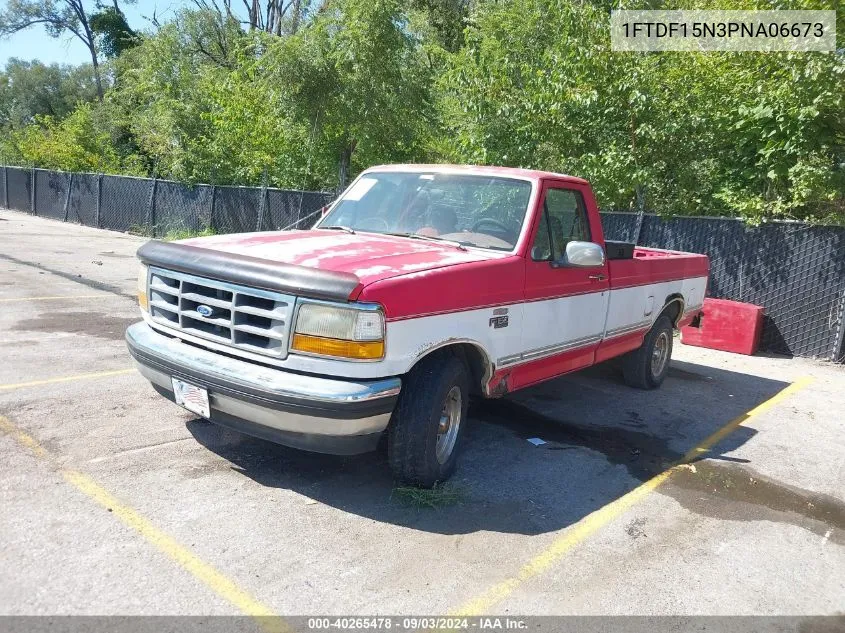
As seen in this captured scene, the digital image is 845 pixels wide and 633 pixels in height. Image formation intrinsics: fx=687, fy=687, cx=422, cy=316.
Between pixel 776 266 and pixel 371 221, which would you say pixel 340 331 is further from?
pixel 776 266

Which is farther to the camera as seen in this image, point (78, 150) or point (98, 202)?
point (78, 150)

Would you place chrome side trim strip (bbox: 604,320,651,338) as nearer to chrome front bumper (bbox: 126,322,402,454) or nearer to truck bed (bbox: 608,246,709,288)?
truck bed (bbox: 608,246,709,288)

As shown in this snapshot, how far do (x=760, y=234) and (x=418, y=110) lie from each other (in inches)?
300

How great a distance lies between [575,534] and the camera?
4012mm

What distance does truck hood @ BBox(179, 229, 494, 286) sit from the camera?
3.98 m

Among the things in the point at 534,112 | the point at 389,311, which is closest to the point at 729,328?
the point at 534,112

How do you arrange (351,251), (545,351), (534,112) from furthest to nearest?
(534,112), (545,351), (351,251)

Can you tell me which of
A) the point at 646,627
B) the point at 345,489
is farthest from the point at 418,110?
the point at 646,627

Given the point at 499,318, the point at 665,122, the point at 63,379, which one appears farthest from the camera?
the point at 665,122

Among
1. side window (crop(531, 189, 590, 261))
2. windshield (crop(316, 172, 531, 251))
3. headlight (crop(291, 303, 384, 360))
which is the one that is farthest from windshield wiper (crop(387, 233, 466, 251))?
headlight (crop(291, 303, 384, 360))

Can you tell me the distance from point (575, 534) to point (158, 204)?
19.4m

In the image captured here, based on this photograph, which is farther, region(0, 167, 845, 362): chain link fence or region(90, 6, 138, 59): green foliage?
region(90, 6, 138, 59): green foliage

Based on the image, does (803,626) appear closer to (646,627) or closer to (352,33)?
(646,627)

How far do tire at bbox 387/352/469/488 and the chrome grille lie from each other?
783mm
